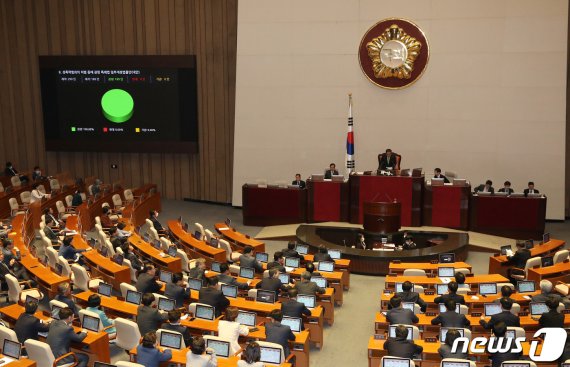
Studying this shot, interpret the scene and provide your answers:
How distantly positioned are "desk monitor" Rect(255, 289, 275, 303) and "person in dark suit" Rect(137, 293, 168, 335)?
1.74 m

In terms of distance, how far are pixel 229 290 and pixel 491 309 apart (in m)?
4.06

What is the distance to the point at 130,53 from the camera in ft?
72.3

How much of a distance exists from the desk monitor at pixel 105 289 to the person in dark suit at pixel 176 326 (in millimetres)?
1982

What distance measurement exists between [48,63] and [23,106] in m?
2.21

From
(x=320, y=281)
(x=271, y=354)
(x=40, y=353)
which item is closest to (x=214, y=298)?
(x=320, y=281)

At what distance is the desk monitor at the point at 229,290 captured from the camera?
1078 cm

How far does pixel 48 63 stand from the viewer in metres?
22.1

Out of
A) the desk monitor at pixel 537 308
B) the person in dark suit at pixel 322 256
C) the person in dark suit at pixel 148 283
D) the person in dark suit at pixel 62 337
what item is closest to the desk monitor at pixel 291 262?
the person in dark suit at pixel 322 256

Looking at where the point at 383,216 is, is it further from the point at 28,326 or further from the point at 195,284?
the point at 28,326

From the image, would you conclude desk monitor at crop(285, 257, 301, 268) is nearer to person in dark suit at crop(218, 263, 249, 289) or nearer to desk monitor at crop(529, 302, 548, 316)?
person in dark suit at crop(218, 263, 249, 289)

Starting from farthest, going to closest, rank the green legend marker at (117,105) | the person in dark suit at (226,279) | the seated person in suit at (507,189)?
the green legend marker at (117,105), the seated person in suit at (507,189), the person in dark suit at (226,279)

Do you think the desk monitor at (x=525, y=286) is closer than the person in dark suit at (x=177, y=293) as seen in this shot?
No

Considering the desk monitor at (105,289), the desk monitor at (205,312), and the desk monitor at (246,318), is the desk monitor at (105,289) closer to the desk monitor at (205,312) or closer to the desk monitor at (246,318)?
the desk monitor at (205,312)

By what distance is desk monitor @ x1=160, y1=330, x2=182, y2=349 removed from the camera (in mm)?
8570
